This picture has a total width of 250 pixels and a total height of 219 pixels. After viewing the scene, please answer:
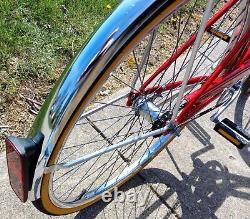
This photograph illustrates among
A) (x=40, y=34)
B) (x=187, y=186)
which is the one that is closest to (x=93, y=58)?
(x=187, y=186)

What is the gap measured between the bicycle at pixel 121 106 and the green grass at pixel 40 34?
14.7 inches

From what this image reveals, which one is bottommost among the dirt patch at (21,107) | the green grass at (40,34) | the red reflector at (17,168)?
the dirt patch at (21,107)

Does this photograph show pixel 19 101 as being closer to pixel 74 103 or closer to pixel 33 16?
pixel 33 16

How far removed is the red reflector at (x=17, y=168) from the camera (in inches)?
51.7

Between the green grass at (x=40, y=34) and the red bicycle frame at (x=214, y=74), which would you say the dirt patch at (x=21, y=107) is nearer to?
the green grass at (x=40, y=34)

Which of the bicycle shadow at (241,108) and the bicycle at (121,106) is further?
the bicycle shadow at (241,108)

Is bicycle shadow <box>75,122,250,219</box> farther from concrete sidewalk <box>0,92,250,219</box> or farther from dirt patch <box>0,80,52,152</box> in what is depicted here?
dirt patch <box>0,80,52,152</box>

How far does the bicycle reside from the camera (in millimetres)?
1287

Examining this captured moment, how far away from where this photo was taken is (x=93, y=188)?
2.10 metres

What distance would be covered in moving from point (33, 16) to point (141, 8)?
1740 mm

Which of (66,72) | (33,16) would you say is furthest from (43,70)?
(66,72)

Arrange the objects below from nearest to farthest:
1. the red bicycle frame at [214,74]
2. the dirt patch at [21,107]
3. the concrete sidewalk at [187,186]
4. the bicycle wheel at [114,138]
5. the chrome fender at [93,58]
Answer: the chrome fender at [93,58] → the bicycle wheel at [114,138] → the red bicycle frame at [214,74] → the concrete sidewalk at [187,186] → the dirt patch at [21,107]

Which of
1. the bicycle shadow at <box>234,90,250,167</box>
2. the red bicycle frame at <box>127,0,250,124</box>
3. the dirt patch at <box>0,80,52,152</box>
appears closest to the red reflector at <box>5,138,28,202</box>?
the red bicycle frame at <box>127,0,250,124</box>

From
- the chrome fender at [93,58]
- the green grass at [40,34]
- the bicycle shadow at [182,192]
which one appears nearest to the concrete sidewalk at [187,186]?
the bicycle shadow at [182,192]
